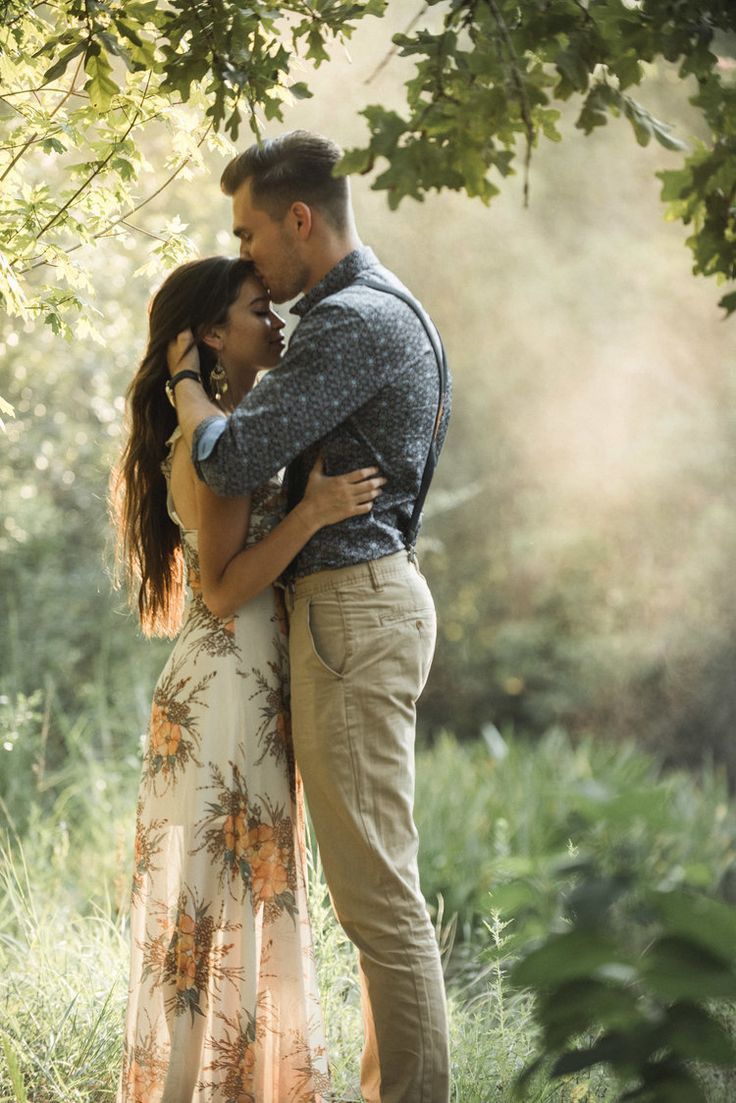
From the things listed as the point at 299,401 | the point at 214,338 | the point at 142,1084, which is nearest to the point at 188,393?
the point at 214,338

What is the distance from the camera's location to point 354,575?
83.4 inches

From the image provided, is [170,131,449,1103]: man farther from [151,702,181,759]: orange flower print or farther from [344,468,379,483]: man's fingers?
[151,702,181,759]: orange flower print

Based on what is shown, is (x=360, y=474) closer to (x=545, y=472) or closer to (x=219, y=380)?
(x=219, y=380)

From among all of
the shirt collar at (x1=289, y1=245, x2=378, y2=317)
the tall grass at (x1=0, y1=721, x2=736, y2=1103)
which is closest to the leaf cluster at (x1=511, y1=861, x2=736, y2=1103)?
the tall grass at (x1=0, y1=721, x2=736, y2=1103)

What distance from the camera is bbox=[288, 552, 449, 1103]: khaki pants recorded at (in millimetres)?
2057

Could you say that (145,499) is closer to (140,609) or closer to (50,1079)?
(140,609)

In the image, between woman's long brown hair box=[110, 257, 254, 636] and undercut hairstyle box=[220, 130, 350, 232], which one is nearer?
undercut hairstyle box=[220, 130, 350, 232]

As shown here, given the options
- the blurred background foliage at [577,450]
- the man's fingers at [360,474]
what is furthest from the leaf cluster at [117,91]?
the blurred background foliage at [577,450]

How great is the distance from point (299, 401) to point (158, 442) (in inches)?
19.9

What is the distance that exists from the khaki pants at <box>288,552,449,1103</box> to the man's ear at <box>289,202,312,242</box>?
0.62 meters

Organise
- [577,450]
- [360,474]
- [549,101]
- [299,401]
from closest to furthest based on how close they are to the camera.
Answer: [549,101], [299,401], [360,474], [577,450]

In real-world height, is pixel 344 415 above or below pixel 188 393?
below

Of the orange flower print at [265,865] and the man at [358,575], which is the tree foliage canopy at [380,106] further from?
the orange flower print at [265,865]

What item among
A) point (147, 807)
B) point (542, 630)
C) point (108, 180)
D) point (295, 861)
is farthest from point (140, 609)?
point (542, 630)
